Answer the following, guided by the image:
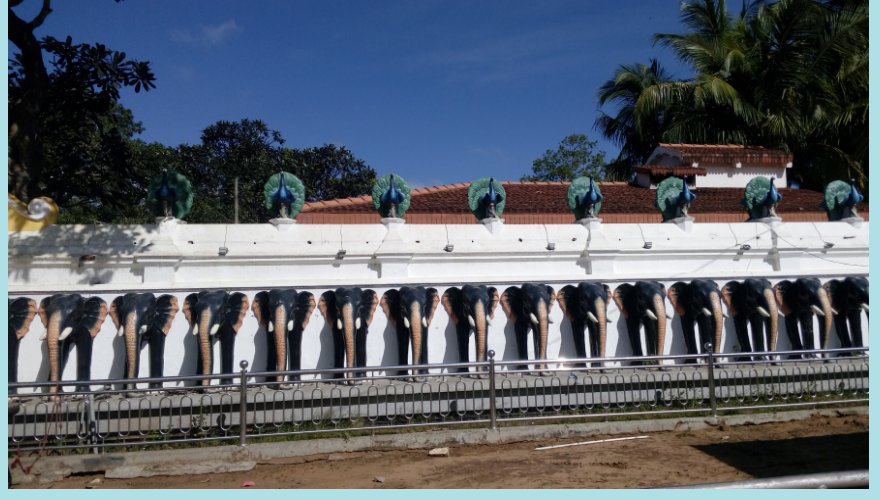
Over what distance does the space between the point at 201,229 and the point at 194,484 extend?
13.7 ft

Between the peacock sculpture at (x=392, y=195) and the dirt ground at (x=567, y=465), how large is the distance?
4.11 meters

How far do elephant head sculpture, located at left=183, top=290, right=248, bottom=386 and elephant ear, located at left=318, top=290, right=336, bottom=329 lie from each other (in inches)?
37.0

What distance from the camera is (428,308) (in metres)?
9.40

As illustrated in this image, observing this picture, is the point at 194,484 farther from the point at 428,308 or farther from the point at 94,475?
the point at 428,308

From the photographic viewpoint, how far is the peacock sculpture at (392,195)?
1026 cm

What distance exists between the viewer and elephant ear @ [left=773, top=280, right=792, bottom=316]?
10.2m

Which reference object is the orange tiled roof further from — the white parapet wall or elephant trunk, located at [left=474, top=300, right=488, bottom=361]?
elephant trunk, located at [left=474, top=300, right=488, bottom=361]

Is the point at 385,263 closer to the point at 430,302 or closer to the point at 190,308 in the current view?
the point at 430,302

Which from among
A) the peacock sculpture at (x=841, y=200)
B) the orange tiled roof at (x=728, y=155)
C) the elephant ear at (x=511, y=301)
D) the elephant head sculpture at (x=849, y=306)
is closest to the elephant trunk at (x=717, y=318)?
the elephant head sculpture at (x=849, y=306)

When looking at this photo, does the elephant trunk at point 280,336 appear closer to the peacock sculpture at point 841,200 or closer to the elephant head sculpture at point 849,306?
the elephant head sculpture at point 849,306

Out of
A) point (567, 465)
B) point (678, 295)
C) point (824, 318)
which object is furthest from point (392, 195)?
point (824, 318)

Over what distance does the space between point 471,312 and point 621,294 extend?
2234mm

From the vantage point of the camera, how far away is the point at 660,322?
943cm

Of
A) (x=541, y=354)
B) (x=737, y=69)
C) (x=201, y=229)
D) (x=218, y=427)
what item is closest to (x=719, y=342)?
(x=541, y=354)
